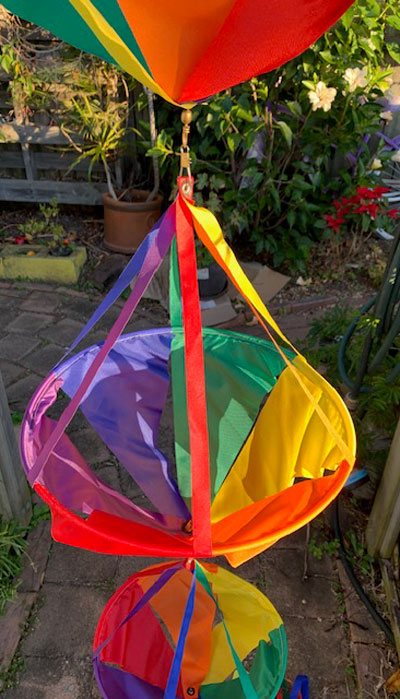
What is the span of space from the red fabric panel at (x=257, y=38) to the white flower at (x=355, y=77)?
94.5 inches

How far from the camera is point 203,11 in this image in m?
0.76

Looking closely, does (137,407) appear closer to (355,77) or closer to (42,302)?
→ (42,302)

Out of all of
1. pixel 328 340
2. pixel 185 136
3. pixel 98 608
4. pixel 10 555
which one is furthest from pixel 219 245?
pixel 328 340

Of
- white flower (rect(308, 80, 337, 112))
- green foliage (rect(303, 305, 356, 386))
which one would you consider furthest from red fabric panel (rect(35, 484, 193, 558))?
white flower (rect(308, 80, 337, 112))

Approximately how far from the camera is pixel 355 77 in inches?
116

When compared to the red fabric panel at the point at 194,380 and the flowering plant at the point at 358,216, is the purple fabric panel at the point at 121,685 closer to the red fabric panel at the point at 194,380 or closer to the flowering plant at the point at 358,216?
the red fabric panel at the point at 194,380

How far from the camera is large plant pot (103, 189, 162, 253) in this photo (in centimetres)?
376

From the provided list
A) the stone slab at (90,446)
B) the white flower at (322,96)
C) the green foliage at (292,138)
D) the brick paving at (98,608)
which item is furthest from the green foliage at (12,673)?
the white flower at (322,96)

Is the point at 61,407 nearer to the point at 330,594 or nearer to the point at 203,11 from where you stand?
the point at 330,594

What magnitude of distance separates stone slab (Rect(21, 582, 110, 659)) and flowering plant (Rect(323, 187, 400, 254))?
8.01 feet

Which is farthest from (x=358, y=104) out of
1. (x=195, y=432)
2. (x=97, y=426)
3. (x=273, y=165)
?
(x=195, y=432)

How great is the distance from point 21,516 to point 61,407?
0.69m

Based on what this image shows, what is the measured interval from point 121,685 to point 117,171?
3.33 m

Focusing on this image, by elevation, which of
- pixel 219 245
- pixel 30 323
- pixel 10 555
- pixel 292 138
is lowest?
pixel 10 555
